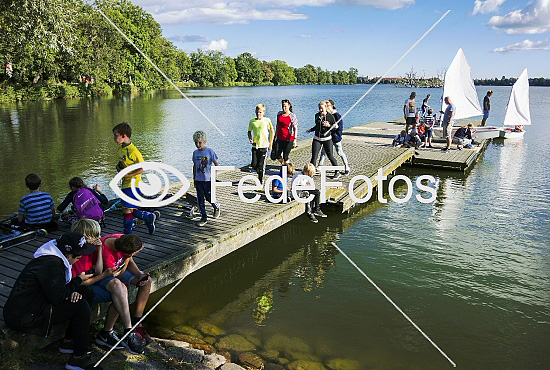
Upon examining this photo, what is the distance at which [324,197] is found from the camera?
Result: 10.8 metres

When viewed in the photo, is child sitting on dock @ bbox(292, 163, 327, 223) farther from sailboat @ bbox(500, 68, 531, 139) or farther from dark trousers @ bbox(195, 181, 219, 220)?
sailboat @ bbox(500, 68, 531, 139)

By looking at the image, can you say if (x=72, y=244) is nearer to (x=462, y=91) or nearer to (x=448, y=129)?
(x=448, y=129)

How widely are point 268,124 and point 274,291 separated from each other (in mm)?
4250

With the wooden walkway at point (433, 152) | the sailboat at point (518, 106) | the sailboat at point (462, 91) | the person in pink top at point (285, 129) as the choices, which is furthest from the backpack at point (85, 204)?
the sailboat at point (518, 106)

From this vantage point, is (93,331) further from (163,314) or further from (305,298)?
(305,298)

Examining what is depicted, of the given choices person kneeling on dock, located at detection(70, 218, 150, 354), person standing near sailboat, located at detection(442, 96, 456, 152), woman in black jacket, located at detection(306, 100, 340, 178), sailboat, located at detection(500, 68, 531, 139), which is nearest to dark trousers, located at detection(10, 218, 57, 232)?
person kneeling on dock, located at detection(70, 218, 150, 354)

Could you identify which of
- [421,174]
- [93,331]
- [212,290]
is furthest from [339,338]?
[421,174]

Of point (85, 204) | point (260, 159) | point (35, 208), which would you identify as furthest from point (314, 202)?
point (35, 208)

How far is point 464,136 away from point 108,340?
18.8 meters

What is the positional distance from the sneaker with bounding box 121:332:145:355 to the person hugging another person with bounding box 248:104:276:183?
5.80m

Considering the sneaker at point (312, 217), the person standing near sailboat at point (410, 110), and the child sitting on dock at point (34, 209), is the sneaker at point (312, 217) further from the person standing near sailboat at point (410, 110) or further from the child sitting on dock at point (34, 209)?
the person standing near sailboat at point (410, 110)

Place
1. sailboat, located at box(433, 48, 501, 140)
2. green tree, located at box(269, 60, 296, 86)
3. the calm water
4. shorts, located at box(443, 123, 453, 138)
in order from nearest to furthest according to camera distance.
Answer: the calm water
shorts, located at box(443, 123, 453, 138)
sailboat, located at box(433, 48, 501, 140)
green tree, located at box(269, 60, 296, 86)

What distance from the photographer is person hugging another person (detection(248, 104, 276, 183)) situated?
10398 millimetres

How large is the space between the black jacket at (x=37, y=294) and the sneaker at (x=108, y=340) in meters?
0.76
